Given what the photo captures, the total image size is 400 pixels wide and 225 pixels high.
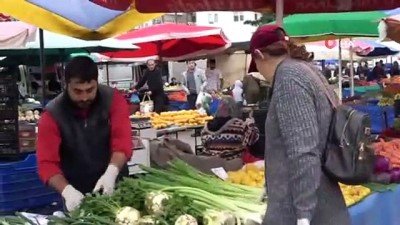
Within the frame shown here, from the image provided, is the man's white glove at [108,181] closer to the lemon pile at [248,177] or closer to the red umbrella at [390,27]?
the lemon pile at [248,177]

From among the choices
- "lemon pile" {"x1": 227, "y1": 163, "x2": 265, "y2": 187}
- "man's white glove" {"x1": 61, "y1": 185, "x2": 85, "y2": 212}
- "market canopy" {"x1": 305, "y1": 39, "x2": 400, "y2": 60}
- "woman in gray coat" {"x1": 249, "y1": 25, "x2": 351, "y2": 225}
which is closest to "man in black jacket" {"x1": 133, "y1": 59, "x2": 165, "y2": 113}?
"market canopy" {"x1": 305, "y1": 39, "x2": 400, "y2": 60}

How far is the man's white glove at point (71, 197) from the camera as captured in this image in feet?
13.7

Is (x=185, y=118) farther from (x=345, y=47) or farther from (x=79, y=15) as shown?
(x=345, y=47)

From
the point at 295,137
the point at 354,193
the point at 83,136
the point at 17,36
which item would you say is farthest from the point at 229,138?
the point at 17,36

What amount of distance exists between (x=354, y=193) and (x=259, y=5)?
2235 millimetres

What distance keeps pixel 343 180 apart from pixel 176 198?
1117 millimetres

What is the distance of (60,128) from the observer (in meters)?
4.43

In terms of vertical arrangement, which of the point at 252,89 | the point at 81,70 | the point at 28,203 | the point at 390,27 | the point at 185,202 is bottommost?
the point at 28,203

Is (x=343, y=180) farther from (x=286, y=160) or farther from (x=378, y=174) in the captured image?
(x=378, y=174)

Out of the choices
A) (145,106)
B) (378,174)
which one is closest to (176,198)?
(378,174)

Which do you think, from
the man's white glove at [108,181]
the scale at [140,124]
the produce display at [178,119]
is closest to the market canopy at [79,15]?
the man's white glove at [108,181]

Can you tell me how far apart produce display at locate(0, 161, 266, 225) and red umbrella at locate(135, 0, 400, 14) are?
7.04ft

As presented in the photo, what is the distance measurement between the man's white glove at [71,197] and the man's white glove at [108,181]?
11cm

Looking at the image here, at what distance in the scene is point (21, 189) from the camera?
273 inches
